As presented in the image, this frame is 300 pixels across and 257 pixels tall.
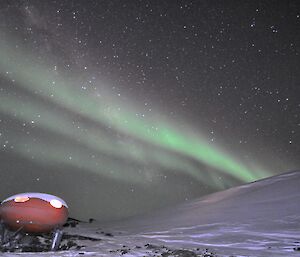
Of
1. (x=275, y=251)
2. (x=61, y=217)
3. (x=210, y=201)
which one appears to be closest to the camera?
(x=275, y=251)

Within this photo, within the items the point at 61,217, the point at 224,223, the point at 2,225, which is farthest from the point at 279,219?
the point at 2,225

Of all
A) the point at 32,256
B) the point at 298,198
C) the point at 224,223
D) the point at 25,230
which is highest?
the point at 298,198

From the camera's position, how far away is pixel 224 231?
911 cm

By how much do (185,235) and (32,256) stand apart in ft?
16.0

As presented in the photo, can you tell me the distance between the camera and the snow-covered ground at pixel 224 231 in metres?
6.45

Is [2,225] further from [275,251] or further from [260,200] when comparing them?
[260,200]

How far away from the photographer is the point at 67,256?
5.29m

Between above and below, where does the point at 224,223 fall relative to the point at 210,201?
below

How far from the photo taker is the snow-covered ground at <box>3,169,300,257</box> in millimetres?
6453

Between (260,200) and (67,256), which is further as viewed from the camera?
(260,200)

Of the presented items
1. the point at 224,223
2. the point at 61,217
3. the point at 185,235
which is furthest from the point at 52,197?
the point at 224,223

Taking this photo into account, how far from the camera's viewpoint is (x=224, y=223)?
10.4 m

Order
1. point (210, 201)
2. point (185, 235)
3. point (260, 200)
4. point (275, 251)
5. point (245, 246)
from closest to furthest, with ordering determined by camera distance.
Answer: point (275, 251) → point (245, 246) → point (185, 235) → point (260, 200) → point (210, 201)

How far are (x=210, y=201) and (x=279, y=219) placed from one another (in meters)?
6.10
